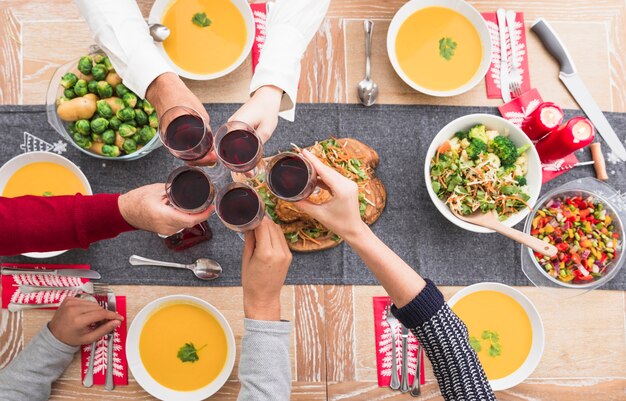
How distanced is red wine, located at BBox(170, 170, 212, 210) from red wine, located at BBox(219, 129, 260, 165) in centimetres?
8

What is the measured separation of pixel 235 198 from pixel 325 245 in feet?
1.40

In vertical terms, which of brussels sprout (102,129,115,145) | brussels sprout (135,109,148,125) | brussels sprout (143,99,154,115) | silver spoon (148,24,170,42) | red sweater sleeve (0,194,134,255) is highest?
silver spoon (148,24,170,42)

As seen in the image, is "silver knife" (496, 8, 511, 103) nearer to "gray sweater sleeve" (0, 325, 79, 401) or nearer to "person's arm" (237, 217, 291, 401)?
"person's arm" (237, 217, 291, 401)

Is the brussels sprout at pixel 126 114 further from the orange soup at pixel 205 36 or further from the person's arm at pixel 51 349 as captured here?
the person's arm at pixel 51 349

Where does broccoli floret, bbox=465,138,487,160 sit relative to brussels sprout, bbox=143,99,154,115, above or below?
below

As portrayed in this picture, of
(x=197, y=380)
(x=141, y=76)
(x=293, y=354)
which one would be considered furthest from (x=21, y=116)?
(x=293, y=354)

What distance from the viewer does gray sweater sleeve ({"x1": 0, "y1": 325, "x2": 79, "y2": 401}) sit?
144 cm

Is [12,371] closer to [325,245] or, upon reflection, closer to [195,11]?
[325,245]

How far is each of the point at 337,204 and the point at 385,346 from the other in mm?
592

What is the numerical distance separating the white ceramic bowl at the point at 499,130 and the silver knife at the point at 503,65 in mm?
176

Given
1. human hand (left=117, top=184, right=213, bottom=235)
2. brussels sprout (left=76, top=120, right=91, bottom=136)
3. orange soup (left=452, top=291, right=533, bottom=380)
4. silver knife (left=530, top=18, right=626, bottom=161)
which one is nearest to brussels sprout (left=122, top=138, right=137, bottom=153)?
brussels sprout (left=76, top=120, right=91, bottom=136)

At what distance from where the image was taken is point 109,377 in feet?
4.97

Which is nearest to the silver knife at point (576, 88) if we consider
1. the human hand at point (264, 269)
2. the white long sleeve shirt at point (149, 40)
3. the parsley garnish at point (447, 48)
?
the parsley garnish at point (447, 48)

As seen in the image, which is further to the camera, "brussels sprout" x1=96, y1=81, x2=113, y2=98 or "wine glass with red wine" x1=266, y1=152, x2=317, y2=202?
"brussels sprout" x1=96, y1=81, x2=113, y2=98
